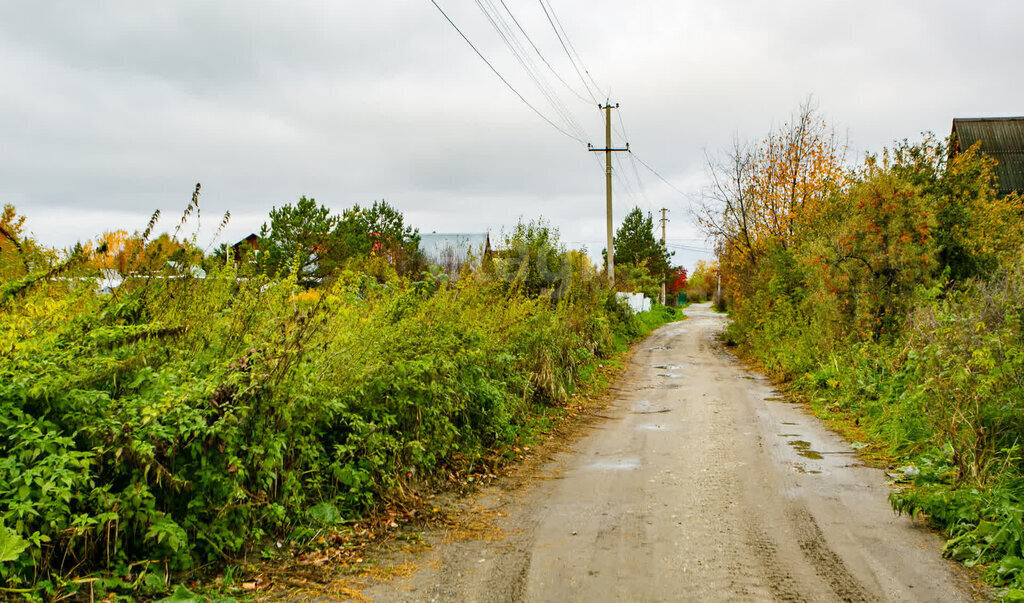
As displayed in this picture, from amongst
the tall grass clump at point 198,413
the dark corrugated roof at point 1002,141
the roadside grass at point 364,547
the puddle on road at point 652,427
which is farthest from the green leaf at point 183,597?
the dark corrugated roof at point 1002,141

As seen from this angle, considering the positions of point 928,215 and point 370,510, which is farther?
point 928,215

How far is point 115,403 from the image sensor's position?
4.04 metres

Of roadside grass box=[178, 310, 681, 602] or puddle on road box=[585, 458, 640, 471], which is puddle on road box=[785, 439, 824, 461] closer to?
puddle on road box=[585, 458, 640, 471]

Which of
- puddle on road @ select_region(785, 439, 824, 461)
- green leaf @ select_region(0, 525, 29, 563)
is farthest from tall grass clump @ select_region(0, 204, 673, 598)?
puddle on road @ select_region(785, 439, 824, 461)

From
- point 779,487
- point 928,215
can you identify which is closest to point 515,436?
point 779,487

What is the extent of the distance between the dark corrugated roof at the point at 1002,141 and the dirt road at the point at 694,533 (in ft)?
109

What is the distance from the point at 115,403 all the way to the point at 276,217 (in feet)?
98.2

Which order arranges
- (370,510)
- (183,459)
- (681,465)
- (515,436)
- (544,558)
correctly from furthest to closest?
(515,436) < (681,465) < (370,510) < (544,558) < (183,459)

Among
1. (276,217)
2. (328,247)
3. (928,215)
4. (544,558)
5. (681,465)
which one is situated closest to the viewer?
(544,558)

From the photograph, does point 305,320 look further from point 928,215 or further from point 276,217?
point 276,217

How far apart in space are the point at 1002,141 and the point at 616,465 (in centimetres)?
3891

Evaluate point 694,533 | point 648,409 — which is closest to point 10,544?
point 694,533

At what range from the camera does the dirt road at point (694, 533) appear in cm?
430

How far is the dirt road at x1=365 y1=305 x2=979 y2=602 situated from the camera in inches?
169
